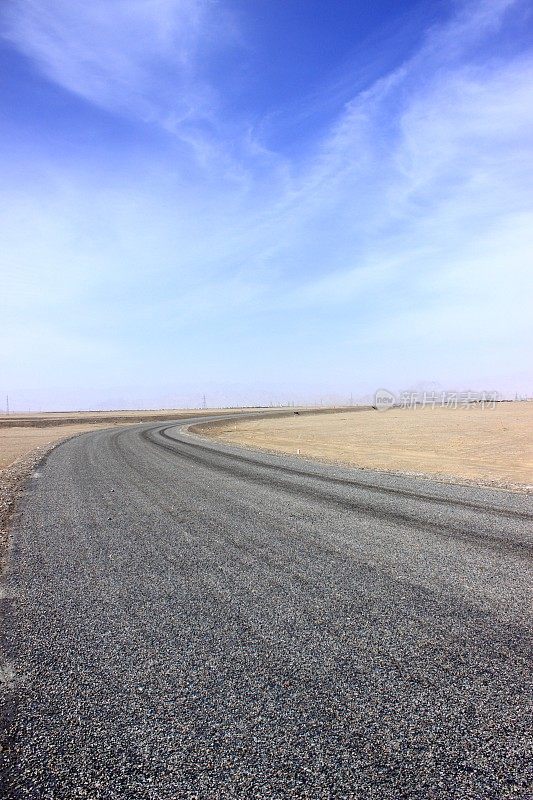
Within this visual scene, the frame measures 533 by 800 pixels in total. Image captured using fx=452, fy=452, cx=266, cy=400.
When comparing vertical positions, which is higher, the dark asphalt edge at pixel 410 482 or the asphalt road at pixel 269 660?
the asphalt road at pixel 269 660

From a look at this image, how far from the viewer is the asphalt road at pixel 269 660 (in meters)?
2.44

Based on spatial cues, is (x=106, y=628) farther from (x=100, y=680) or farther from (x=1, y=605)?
(x=1, y=605)

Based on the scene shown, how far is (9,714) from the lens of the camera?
9.73 feet

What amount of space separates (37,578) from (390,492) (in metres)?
7.79

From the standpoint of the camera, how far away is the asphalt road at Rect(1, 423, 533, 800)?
2.44 m

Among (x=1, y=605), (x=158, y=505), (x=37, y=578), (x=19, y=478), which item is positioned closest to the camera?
(x=1, y=605)

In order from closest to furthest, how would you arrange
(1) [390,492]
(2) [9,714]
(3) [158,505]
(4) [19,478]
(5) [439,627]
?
1. (2) [9,714]
2. (5) [439,627]
3. (3) [158,505]
4. (1) [390,492]
5. (4) [19,478]

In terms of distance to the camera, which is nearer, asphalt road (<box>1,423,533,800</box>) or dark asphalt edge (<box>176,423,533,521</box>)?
asphalt road (<box>1,423,533,800</box>)

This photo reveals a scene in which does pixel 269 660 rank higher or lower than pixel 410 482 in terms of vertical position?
higher

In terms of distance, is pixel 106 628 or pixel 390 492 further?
pixel 390 492

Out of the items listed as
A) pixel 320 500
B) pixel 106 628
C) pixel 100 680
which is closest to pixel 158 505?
pixel 320 500

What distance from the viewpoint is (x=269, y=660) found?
3559 mm

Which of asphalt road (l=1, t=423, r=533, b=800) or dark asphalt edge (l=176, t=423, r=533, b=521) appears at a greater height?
asphalt road (l=1, t=423, r=533, b=800)

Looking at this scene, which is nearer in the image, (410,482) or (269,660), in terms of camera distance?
(269,660)
